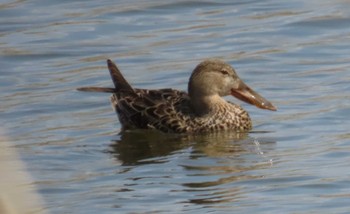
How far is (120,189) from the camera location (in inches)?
295

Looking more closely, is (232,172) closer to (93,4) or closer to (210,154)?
(210,154)

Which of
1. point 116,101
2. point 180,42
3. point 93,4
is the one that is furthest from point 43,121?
point 93,4

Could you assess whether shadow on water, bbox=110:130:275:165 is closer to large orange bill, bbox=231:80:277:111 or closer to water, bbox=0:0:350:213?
water, bbox=0:0:350:213

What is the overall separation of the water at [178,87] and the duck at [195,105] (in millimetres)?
138

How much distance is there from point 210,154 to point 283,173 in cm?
116

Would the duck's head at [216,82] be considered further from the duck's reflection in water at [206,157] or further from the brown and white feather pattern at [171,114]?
the duck's reflection in water at [206,157]

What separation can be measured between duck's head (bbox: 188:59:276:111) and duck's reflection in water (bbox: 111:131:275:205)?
46 centimetres

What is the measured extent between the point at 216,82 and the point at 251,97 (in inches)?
13.9

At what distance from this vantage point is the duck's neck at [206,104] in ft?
32.8

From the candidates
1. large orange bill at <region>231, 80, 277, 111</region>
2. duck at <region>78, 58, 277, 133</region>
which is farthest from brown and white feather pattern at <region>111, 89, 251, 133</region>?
large orange bill at <region>231, 80, 277, 111</region>

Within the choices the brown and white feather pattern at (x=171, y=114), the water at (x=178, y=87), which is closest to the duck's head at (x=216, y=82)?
the brown and white feather pattern at (x=171, y=114)

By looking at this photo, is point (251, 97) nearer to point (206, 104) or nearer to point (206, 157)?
point (206, 104)

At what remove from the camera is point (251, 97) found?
989 centimetres

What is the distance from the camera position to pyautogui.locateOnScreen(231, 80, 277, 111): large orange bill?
976 cm
